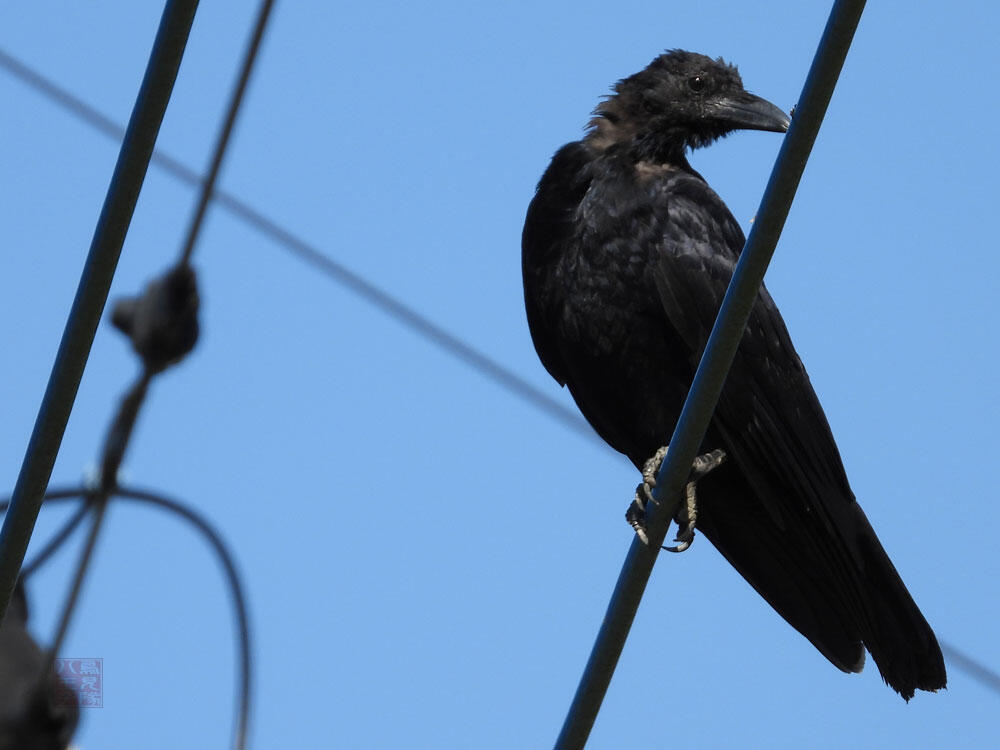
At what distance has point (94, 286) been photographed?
2.12 metres

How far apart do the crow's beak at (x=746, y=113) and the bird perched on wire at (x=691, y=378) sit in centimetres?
4

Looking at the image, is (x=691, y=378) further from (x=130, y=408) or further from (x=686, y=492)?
(x=130, y=408)

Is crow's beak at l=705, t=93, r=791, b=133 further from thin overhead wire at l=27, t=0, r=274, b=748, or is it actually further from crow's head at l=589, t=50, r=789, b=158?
thin overhead wire at l=27, t=0, r=274, b=748

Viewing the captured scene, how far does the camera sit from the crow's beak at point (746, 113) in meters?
4.30

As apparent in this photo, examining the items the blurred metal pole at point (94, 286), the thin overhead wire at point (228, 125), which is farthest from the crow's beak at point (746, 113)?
the blurred metal pole at point (94, 286)

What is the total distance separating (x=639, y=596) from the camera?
2482 millimetres

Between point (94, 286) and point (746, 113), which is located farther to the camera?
point (746, 113)

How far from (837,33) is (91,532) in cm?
162

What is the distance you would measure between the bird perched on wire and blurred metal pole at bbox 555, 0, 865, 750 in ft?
2.76

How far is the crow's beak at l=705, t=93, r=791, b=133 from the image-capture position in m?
4.30

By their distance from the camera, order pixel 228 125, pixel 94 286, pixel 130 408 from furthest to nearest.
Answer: pixel 130 408 < pixel 228 125 < pixel 94 286

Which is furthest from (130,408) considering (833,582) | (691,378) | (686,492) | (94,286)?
(833,582)

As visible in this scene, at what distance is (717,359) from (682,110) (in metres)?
2.17

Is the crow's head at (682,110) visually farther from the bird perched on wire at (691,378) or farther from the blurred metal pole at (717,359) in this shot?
the blurred metal pole at (717,359)
